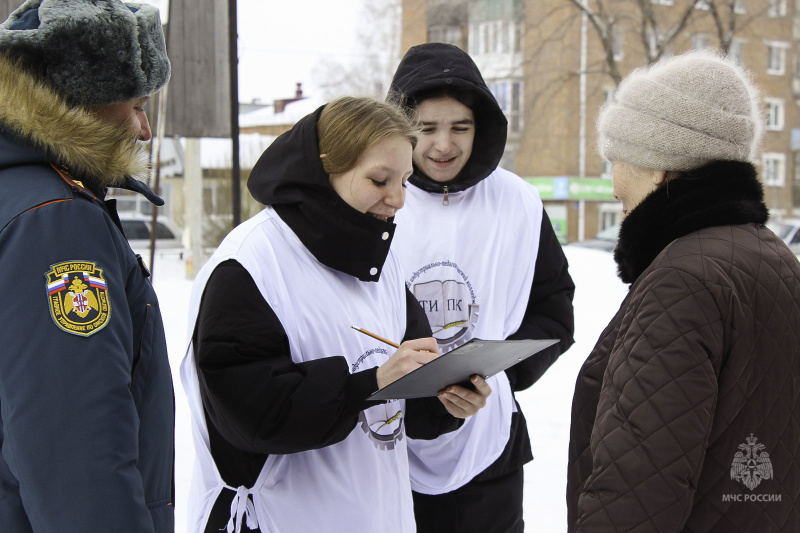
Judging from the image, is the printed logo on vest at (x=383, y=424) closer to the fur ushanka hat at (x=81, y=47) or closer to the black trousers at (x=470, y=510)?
the black trousers at (x=470, y=510)

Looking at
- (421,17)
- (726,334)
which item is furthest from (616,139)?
(421,17)

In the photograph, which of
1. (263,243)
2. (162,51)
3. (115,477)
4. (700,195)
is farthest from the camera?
(263,243)

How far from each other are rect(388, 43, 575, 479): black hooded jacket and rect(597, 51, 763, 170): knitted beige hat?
3.13ft

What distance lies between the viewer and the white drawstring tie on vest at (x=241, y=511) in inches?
75.7

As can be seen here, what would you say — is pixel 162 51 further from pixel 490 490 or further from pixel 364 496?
pixel 490 490

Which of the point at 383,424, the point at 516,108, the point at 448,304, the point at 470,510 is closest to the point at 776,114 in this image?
the point at 516,108

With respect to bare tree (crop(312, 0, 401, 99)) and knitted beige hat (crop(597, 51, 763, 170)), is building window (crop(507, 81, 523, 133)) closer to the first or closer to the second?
bare tree (crop(312, 0, 401, 99))

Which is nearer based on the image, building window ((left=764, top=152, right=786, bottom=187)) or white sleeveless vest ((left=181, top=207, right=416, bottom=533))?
white sleeveless vest ((left=181, top=207, right=416, bottom=533))

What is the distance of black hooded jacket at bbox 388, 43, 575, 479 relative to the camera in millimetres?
2855

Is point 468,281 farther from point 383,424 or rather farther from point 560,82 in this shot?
point 560,82

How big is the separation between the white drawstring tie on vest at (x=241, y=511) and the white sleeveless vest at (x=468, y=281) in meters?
0.85

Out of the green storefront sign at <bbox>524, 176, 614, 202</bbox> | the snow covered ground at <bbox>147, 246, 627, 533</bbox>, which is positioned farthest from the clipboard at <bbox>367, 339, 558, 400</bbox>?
the green storefront sign at <bbox>524, 176, 614, 202</bbox>

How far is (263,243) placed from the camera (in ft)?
6.52

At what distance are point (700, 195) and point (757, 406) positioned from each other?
485mm
